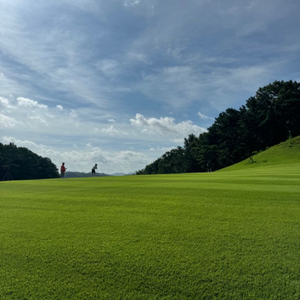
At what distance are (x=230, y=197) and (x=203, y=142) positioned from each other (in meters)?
79.5

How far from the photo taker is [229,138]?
267ft

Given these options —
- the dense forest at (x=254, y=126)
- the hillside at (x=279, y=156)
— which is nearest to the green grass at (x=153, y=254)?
the hillside at (x=279, y=156)

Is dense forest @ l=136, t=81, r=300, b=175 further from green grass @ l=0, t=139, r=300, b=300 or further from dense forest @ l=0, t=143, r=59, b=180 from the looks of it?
green grass @ l=0, t=139, r=300, b=300

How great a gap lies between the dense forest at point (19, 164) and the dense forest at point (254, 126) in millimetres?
60761

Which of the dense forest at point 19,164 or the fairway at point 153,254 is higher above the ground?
the dense forest at point 19,164

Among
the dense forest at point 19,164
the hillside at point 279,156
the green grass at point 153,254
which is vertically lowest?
the green grass at point 153,254

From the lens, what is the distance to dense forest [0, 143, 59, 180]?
8794 centimetres

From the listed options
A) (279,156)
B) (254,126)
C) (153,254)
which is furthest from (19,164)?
(153,254)

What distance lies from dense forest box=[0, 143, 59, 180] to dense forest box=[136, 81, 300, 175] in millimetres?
60761

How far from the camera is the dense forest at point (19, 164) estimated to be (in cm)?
8794

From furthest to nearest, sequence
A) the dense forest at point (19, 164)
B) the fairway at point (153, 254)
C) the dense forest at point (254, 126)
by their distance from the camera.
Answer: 1. the dense forest at point (19, 164)
2. the dense forest at point (254, 126)
3. the fairway at point (153, 254)

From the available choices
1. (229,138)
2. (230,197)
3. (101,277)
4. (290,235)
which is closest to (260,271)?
(290,235)

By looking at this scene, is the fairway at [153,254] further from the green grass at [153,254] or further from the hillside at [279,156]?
the hillside at [279,156]

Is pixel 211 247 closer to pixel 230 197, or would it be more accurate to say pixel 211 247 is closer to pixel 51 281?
pixel 51 281
